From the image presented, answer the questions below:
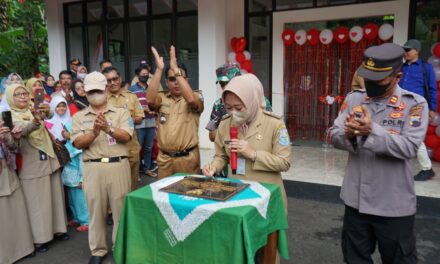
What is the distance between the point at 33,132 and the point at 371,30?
5544 millimetres

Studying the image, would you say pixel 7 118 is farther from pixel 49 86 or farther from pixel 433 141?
pixel 433 141

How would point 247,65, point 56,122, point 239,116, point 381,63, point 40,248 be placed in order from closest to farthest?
point 381,63 → point 239,116 → point 40,248 → point 56,122 → point 247,65

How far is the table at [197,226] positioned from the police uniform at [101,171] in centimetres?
95

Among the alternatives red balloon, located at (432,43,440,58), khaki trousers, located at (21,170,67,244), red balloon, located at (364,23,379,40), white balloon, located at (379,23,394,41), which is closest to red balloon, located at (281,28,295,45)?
red balloon, located at (364,23,379,40)

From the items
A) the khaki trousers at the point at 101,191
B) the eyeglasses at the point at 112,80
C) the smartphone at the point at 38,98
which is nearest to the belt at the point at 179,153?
the khaki trousers at the point at 101,191

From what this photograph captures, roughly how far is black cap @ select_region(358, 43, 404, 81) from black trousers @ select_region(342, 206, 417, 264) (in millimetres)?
845

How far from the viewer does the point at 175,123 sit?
337 cm

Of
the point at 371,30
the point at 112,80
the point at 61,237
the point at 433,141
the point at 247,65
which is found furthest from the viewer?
the point at 247,65

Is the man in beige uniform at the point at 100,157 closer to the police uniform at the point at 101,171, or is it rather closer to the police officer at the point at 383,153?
the police uniform at the point at 101,171

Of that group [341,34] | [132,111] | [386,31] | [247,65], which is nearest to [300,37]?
[341,34]

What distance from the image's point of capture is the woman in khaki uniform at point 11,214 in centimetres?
323

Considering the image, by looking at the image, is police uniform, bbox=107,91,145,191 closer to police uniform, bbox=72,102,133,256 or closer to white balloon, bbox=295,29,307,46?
police uniform, bbox=72,102,133,256

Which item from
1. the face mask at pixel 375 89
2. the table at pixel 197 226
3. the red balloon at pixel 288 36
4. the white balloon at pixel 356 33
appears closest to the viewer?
the table at pixel 197 226

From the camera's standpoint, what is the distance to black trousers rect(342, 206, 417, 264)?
7.02 ft
